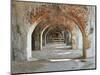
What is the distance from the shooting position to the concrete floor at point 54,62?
244 centimetres

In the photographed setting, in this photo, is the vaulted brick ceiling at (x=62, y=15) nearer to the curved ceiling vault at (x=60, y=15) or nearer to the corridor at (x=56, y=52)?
the curved ceiling vault at (x=60, y=15)

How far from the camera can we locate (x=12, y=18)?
7.86 feet

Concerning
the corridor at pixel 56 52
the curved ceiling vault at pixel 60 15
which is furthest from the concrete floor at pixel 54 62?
the curved ceiling vault at pixel 60 15

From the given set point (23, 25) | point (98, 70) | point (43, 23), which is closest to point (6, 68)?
point (23, 25)

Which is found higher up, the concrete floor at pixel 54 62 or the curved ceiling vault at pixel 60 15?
the curved ceiling vault at pixel 60 15

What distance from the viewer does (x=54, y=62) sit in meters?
2.55

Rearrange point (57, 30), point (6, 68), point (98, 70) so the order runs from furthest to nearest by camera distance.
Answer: point (98, 70) → point (57, 30) → point (6, 68)

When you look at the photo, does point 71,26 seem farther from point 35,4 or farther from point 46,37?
point 35,4

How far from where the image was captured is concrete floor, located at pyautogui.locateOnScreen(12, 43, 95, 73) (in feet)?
8.00

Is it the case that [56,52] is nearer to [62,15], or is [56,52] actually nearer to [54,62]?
[54,62]

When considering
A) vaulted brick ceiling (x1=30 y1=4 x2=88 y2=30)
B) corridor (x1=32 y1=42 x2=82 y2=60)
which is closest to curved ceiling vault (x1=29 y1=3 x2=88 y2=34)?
vaulted brick ceiling (x1=30 y1=4 x2=88 y2=30)

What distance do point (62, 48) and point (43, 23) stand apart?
1.32 feet

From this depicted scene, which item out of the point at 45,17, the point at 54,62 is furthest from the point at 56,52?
the point at 45,17

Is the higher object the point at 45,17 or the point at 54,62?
the point at 45,17
